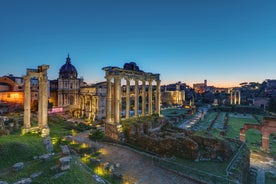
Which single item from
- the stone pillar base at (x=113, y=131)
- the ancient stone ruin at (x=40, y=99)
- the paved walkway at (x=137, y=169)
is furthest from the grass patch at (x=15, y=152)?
the stone pillar base at (x=113, y=131)

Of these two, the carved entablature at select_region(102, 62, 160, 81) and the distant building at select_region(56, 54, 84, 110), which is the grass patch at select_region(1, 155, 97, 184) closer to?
the carved entablature at select_region(102, 62, 160, 81)

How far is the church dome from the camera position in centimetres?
5447

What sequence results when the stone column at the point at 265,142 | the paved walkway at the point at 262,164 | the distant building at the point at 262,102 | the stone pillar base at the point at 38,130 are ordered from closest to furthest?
the paved walkway at the point at 262,164
the stone pillar base at the point at 38,130
the stone column at the point at 265,142
the distant building at the point at 262,102

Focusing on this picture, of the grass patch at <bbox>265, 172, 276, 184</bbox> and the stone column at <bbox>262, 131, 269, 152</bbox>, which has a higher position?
the stone column at <bbox>262, 131, 269, 152</bbox>

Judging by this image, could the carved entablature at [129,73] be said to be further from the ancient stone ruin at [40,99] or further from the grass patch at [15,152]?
the grass patch at [15,152]

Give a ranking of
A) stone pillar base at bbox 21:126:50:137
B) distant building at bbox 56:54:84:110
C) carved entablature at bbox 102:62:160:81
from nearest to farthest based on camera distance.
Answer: stone pillar base at bbox 21:126:50:137 < carved entablature at bbox 102:62:160:81 < distant building at bbox 56:54:84:110

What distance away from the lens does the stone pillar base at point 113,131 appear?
72.9 feet

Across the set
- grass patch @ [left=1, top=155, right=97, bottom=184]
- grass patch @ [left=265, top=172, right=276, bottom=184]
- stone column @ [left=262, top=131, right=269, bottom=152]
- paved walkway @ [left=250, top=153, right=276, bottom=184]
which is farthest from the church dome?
grass patch @ [left=265, top=172, right=276, bottom=184]

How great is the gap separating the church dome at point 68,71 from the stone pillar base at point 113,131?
123 ft

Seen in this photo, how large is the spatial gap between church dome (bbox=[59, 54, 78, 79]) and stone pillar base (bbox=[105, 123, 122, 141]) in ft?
123

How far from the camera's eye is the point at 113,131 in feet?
74.5

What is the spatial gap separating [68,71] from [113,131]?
40813mm

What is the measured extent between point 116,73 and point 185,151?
14512 mm

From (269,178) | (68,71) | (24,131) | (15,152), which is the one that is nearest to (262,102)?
(269,178)
